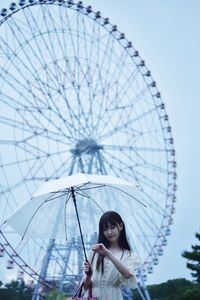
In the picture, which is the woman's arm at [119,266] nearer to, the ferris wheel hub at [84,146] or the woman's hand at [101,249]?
the woman's hand at [101,249]

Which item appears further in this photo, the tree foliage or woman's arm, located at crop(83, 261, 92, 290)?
the tree foliage

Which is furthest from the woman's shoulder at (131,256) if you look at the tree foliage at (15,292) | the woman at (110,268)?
the tree foliage at (15,292)

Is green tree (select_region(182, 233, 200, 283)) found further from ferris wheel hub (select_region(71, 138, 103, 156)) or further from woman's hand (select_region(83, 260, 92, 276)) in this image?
woman's hand (select_region(83, 260, 92, 276))

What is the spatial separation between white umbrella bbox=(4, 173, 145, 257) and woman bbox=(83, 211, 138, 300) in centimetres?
55

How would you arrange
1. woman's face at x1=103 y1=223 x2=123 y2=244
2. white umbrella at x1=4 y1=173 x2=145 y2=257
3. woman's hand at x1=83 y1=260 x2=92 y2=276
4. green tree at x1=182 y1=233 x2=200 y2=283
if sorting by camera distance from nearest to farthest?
woman's hand at x1=83 y1=260 x2=92 y2=276, woman's face at x1=103 y1=223 x2=123 y2=244, white umbrella at x1=4 y1=173 x2=145 y2=257, green tree at x1=182 y1=233 x2=200 y2=283

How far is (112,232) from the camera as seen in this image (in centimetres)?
347

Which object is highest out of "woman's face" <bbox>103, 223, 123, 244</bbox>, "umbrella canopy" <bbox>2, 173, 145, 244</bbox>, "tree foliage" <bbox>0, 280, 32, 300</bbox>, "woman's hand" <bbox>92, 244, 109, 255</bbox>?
"tree foliage" <bbox>0, 280, 32, 300</bbox>

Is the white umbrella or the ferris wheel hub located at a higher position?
the ferris wheel hub

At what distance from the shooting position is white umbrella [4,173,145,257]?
4.07 meters

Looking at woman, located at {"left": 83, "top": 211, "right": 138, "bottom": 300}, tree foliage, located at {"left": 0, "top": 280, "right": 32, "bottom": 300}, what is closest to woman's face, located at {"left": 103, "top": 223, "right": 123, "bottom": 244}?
woman, located at {"left": 83, "top": 211, "right": 138, "bottom": 300}

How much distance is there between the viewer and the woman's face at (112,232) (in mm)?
3473

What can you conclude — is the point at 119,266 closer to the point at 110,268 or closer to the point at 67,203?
the point at 110,268

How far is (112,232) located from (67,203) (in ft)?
4.29

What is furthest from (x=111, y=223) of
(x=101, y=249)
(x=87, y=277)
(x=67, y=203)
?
(x=67, y=203)
